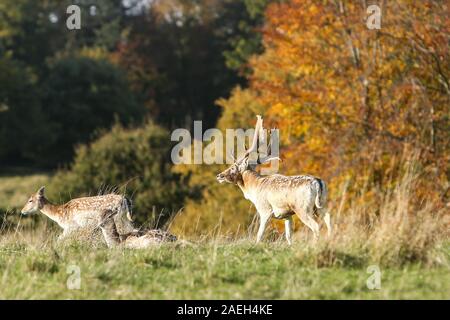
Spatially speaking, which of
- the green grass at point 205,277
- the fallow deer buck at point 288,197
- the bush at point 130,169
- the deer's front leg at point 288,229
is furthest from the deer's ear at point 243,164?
the bush at point 130,169

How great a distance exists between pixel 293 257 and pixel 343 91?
19.6m

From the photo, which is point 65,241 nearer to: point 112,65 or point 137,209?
point 137,209

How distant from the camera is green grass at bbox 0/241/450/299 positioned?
879 cm

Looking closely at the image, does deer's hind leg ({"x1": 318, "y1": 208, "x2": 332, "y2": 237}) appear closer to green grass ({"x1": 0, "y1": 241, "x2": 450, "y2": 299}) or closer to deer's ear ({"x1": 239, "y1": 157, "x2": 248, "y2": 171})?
deer's ear ({"x1": 239, "y1": 157, "x2": 248, "y2": 171})

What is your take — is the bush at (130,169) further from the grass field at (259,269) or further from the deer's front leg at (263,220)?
the grass field at (259,269)

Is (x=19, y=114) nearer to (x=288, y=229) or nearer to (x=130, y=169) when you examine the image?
(x=130, y=169)

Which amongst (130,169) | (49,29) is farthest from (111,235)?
(49,29)

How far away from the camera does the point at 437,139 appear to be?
85.8ft

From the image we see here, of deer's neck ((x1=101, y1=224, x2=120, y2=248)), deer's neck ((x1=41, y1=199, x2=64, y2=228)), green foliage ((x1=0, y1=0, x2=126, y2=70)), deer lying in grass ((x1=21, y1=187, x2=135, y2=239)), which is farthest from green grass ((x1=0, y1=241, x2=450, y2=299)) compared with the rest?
green foliage ((x1=0, y1=0, x2=126, y2=70))

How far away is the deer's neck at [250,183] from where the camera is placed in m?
13.9

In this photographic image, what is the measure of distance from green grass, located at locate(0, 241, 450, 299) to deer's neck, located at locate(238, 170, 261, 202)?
11.0 ft

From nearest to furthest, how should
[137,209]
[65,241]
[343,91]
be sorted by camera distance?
[65,241], [343,91], [137,209]

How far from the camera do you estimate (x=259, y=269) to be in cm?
963
